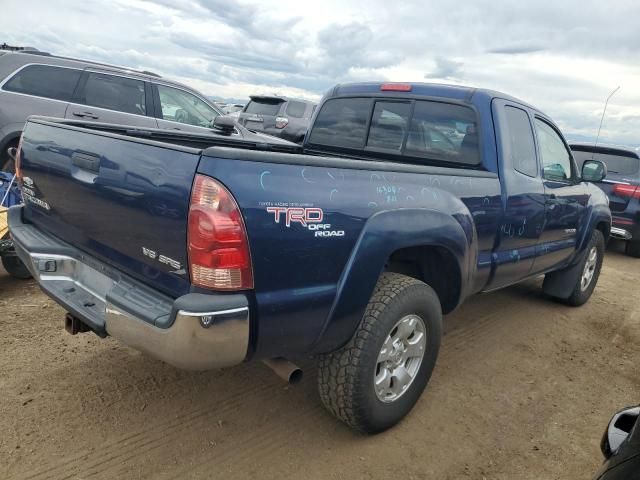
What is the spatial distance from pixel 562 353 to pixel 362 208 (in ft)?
8.94

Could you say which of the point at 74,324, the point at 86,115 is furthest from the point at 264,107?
the point at 74,324

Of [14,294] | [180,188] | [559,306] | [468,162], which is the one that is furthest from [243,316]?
[559,306]

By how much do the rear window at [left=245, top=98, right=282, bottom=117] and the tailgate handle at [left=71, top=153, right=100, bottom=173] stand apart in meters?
10.2

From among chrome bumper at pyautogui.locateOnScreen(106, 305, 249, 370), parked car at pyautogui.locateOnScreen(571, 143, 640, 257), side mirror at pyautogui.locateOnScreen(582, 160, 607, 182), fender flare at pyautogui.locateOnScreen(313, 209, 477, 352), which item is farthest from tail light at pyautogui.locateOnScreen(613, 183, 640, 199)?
chrome bumper at pyautogui.locateOnScreen(106, 305, 249, 370)

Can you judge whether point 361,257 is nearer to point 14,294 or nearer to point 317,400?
point 317,400

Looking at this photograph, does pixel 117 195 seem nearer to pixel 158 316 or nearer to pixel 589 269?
pixel 158 316

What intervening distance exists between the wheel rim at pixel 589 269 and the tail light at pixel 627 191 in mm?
3249

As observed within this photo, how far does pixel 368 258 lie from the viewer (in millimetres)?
2398

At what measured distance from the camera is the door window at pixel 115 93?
253 inches

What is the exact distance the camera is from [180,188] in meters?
1.95

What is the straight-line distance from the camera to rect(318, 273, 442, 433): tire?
2.51m

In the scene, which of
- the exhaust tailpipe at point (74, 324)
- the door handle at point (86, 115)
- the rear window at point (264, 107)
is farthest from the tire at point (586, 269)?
the rear window at point (264, 107)

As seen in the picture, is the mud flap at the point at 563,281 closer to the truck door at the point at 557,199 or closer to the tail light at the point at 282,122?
the truck door at the point at 557,199

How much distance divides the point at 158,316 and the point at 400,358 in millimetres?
1383
